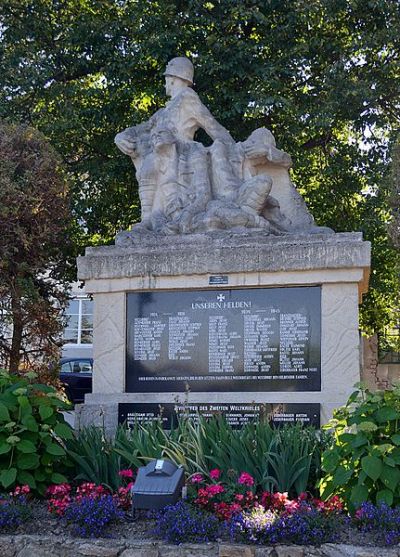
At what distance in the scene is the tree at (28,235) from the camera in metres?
9.94

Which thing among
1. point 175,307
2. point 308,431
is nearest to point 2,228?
point 175,307

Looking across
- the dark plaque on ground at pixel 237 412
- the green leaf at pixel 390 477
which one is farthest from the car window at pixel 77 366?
the green leaf at pixel 390 477

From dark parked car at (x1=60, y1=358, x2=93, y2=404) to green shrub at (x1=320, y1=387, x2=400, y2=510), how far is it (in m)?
14.9

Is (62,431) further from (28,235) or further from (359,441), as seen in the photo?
(28,235)

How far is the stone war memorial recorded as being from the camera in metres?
7.91

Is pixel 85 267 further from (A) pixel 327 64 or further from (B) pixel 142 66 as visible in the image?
(A) pixel 327 64

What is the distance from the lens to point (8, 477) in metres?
5.74

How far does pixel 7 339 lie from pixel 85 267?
3212 mm

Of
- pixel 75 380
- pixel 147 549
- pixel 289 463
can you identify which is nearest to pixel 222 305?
pixel 289 463

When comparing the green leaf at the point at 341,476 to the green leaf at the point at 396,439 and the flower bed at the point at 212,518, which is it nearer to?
the flower bed at the point at 212,518

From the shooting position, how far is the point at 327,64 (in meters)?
14.8

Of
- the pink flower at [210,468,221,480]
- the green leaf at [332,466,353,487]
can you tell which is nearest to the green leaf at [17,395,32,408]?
the pink flower at [210,468,221,480]

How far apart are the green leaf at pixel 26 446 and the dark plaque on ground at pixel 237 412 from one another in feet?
6.25

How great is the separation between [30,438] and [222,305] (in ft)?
9.36
